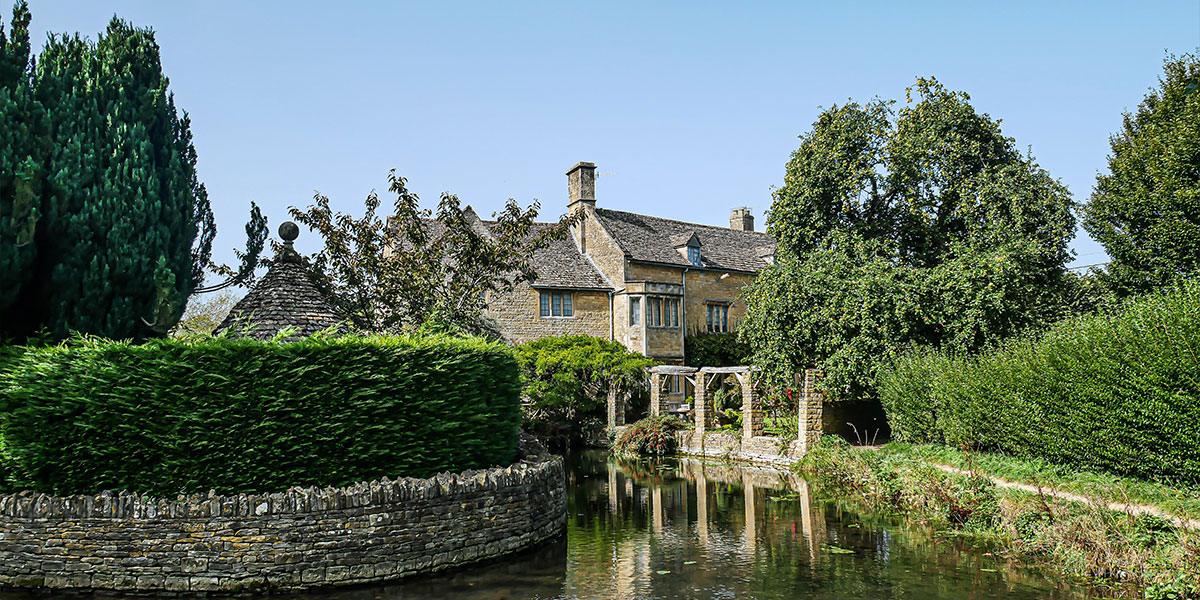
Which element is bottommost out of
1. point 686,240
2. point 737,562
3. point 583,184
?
point 737,562

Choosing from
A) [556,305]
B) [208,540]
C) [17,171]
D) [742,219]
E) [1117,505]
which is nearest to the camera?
[208,540]

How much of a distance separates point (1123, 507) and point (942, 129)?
15652 mm

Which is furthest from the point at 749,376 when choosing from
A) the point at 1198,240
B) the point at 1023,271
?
the point at 1198,240

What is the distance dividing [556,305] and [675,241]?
843 centimetres

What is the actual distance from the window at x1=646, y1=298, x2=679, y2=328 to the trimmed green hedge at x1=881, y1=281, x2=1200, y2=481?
20.4 metres

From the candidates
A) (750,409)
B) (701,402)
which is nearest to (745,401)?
(750,409)

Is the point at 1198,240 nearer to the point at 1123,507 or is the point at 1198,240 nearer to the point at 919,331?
the point at 919,331

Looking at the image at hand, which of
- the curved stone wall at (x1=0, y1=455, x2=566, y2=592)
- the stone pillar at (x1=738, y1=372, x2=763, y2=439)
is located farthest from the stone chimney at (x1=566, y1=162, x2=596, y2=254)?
the curved stone wall at (x1=0, y1=455, x2=566, y2=592)

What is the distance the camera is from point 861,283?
22.7 m

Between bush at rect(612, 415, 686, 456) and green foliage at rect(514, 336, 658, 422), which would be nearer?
bush at rect(612, 415, 686, 456)

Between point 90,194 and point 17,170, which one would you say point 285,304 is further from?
point 17,170

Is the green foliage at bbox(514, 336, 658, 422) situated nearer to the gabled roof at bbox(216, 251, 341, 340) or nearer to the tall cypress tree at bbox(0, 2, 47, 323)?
the gabled roof at bbox(216, 251, 341, 340)

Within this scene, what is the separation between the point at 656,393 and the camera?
30.6 meters

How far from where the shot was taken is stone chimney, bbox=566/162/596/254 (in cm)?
4044
